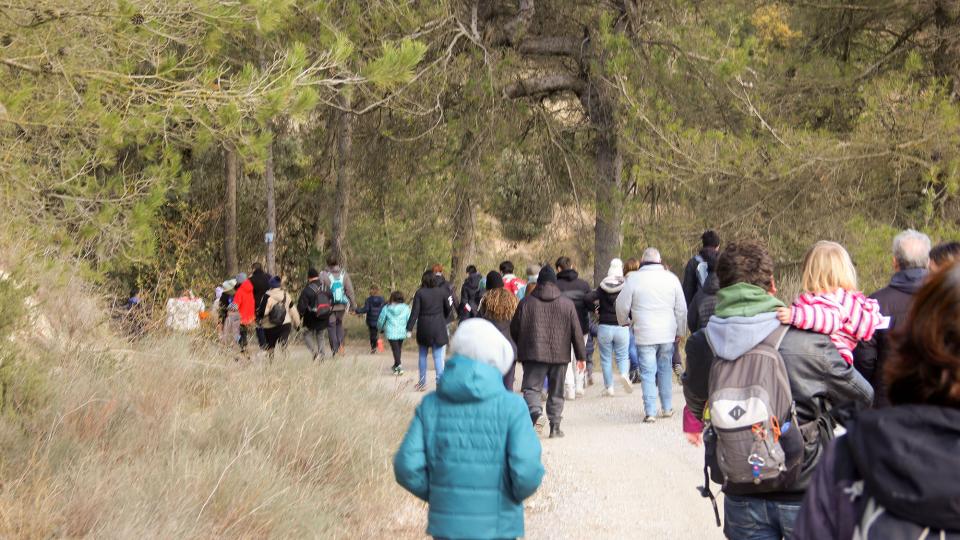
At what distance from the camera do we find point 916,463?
2.09 metres

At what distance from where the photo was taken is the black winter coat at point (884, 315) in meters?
5.43

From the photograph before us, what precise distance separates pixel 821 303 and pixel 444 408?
5.37 ft

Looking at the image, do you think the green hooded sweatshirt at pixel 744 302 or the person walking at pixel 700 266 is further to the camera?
the person walking at pixel 700 266

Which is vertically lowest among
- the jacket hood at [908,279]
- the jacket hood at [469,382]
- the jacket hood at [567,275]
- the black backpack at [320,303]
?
the black backpack at [320,303]

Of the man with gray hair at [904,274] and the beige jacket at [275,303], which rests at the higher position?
the man with gray hair at [904,274]

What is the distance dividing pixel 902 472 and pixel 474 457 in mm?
2627

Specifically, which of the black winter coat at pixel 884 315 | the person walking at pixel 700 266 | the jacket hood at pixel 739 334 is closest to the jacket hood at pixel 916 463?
the jacket hood at pixel 739 334

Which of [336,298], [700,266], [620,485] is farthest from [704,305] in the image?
[336,298]

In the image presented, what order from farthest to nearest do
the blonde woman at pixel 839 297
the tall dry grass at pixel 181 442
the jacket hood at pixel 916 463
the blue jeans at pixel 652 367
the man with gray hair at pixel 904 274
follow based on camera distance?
the blue jeans at pixel 652 367, the tall dry grass at pixel 181 442, the man with gray hair at pixel 904 274, the blonde woman at pixel 839 297, the jacket hood at pixel 916 463

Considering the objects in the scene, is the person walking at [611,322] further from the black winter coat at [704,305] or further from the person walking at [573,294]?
the black winter coat at [704,305]

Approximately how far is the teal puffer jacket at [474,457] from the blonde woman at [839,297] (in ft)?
4.14

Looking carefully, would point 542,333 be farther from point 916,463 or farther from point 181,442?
point 916,463

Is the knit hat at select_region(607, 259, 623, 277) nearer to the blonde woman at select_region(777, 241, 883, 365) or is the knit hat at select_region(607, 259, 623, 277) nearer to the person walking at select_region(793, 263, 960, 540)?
the blonde woman at select_region(777, 241, 883, 365)

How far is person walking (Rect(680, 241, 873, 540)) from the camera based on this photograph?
425 cm
